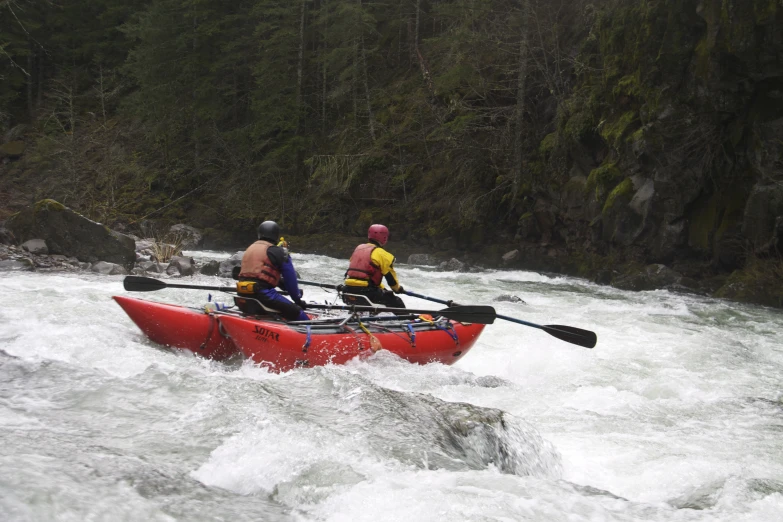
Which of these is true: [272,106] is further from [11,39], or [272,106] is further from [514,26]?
[11,39]

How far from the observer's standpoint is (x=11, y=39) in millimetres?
29000

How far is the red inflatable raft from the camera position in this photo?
5.30 meters

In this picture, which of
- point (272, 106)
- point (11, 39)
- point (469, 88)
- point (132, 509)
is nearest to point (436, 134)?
point (469, 88)

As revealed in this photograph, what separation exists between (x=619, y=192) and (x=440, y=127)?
6260 millimetres

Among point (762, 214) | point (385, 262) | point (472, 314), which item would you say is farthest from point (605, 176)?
point (472, 314)

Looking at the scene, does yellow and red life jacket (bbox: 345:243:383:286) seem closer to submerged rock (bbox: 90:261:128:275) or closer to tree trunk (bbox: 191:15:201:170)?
submerged rock (bbox: 90:261:128:275)

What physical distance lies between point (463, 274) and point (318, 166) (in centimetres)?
846

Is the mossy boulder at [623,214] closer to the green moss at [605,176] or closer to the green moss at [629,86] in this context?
the green moss at [605,176]

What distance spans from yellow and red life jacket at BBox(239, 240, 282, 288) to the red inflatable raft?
403 mm

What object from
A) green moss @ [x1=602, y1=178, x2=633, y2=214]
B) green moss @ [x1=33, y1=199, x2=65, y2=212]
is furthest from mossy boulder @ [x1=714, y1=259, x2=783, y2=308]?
green moss @ [x1=33, y1=199, x2=65, y2=212]

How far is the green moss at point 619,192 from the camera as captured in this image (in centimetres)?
1206

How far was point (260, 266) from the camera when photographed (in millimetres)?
5824

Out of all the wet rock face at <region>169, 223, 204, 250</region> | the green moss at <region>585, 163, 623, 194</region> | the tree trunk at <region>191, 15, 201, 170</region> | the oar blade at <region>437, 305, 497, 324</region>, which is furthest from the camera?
the tree trunk at <region>191, 15, 201, 170</region>

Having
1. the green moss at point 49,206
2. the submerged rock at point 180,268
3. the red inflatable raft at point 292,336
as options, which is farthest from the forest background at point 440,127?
the green moss at point 49,206
